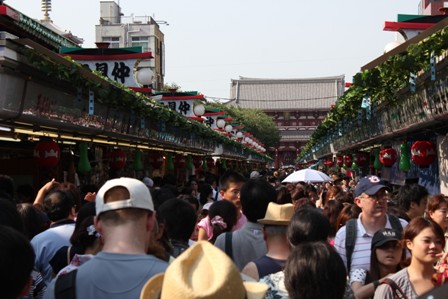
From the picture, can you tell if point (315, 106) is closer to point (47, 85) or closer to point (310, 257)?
point (47, 85)

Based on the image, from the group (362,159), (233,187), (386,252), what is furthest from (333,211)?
(362,159)

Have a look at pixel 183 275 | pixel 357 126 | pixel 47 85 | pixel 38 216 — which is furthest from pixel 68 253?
pixel 357 126

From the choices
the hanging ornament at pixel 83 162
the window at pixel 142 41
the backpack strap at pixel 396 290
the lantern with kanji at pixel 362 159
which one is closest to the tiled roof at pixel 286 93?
the window at pixel 142 41

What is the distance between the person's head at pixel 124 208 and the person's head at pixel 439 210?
404 cm

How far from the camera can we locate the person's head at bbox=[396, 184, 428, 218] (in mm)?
8820

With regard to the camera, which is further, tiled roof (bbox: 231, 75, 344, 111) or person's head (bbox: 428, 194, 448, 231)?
tiled roof (bbox: 231, 75, 344, 111)

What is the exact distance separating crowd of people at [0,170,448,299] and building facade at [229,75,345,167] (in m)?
112

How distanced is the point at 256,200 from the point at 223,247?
456 millimetres

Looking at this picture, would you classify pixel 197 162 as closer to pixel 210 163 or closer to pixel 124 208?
pixel 210 163

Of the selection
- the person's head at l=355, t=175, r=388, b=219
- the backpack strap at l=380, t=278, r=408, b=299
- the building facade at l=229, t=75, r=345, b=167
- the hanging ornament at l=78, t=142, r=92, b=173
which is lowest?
the backpack strap at l=380, t=278, r=408, b=299

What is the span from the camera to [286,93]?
127m

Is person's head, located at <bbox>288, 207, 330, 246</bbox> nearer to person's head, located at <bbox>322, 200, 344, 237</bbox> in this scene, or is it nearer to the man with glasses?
the man with glasses

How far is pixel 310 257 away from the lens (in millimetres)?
3588

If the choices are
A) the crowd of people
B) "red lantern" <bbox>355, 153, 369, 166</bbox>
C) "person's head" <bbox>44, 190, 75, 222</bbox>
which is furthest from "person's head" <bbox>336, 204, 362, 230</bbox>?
"red lantern" <bbox>355, 153, 369, 166</bbox>
